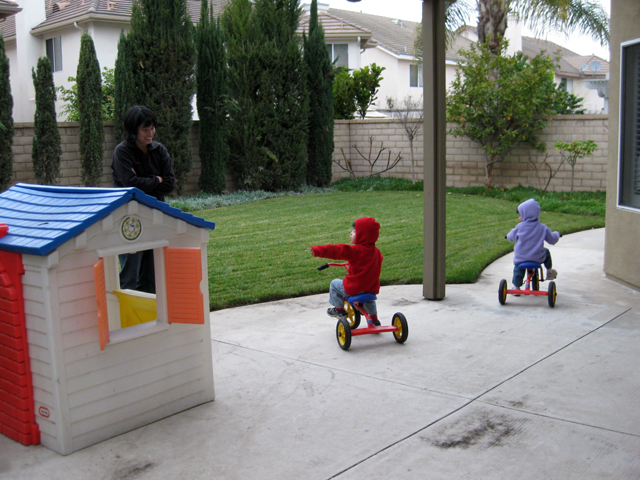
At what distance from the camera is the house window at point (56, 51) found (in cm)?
2294

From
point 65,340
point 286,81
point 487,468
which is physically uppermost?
point 286,81

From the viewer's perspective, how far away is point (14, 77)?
933 inches

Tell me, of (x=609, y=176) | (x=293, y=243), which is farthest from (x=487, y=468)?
(x=293, y=243)

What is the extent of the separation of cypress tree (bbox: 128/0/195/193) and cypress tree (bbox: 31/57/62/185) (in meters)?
1.96

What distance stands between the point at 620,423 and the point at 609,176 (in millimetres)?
4425

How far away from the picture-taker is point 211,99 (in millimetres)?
15523

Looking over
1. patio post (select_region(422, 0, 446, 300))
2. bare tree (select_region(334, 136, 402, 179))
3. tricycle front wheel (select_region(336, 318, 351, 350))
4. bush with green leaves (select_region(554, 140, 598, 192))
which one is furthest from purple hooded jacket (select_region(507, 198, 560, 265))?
bare tree (select_region(334, 136, 402, 179))

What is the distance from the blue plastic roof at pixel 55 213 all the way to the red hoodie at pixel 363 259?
1393 millimetres

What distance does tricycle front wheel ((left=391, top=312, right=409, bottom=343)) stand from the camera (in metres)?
4.74

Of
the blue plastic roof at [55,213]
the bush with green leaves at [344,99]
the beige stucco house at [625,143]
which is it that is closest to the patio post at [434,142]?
the beige stucco house at [625,143]

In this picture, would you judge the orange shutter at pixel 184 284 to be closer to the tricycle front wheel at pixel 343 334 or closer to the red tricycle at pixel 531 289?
the tricycle front wheel at pixel 343 334

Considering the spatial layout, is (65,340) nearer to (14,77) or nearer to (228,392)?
(228,392)

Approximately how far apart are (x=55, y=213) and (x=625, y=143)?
5.91 meters

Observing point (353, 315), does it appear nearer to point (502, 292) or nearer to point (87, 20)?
point (502, 292)
